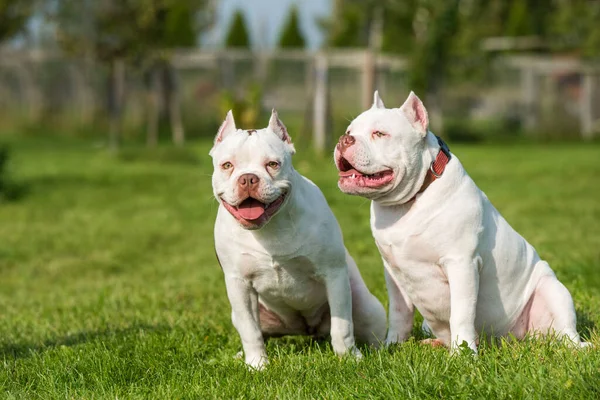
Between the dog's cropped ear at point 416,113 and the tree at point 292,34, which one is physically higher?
the dog's cropped ear at point 416,113

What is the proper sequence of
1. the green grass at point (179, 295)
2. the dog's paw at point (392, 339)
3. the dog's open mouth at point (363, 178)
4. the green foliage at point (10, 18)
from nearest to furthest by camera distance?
the green grass at point (179, 295), the dog's open mouth at point (363, 178), the dog's paw at point (392, 339), the green foliage at point (10, 18)

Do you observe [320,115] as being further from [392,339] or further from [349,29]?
[349,29]

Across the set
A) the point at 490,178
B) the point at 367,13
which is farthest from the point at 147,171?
the point at 367,13

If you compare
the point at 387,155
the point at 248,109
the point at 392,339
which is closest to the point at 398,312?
the point at 392,339

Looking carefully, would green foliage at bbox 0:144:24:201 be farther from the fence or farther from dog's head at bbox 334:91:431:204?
the fence

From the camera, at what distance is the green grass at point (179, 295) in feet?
12.8

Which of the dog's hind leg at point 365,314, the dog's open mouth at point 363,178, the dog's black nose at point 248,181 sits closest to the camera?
the dog's black nose at point 248,181

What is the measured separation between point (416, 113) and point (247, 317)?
1.38 metres

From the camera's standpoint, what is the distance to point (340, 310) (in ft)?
15.0

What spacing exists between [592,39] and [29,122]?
17.5 m

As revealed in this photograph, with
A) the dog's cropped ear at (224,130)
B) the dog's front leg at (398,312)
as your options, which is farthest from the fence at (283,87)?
the dog's front leg at (398,312)

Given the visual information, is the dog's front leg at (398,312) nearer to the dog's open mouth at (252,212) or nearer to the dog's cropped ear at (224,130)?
the dog's open mouth at (252,212)

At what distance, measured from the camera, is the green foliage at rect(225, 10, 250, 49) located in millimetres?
38781

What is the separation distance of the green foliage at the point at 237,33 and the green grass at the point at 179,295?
830 inches
